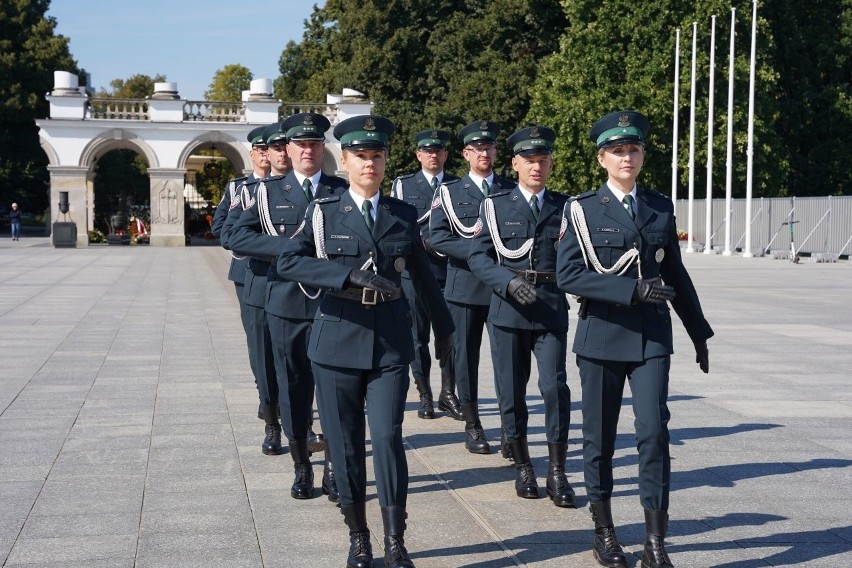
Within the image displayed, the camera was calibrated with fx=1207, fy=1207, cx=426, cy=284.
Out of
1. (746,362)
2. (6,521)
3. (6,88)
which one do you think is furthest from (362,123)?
(6,88)

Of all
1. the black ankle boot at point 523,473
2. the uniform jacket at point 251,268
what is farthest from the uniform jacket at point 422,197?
the black ankle boot at point 523,473

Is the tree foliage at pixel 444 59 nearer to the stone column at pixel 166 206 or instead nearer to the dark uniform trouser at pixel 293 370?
the stone column at pixel 166 206

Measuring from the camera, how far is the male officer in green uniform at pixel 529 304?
7.32 metres

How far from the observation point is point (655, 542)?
18.6ft

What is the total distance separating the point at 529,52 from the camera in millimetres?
51438

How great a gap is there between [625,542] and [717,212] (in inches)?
1659

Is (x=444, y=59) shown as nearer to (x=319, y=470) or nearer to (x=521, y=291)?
(x=319, y=470)

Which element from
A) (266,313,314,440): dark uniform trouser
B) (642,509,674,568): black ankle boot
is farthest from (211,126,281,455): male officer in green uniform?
(642,509,674,568): black ankle boot

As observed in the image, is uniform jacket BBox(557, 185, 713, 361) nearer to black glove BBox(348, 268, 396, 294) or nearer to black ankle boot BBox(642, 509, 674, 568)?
black ankle boot BBox(642, 509, 674, 568)

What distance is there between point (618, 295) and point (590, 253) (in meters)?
0.33

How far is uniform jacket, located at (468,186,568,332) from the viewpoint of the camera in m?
7.44

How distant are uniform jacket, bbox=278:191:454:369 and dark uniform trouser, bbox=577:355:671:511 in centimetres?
82

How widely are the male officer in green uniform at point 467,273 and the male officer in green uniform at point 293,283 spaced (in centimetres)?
116

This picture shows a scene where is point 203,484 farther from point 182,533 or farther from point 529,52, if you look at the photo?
point 529,52
